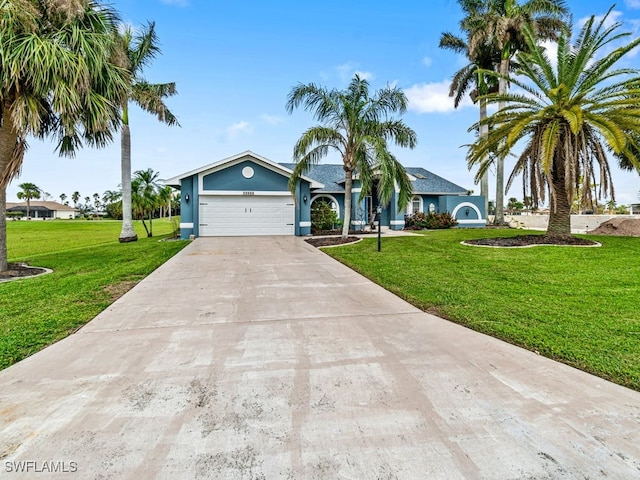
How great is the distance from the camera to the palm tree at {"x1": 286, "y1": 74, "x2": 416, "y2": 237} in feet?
41.6

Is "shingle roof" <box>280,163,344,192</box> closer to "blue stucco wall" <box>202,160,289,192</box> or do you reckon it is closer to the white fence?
"blue stucco wall" <box>202,160,289,192</box>

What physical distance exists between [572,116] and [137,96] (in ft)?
58.4

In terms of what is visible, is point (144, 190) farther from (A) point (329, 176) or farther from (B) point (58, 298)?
(B) point (58, 298)

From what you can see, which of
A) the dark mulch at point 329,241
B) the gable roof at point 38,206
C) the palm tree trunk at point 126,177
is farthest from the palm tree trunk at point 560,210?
the gable roof at point 38,206

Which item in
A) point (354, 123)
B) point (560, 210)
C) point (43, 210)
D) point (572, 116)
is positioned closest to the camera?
point (572, 116)

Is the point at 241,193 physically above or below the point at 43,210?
below

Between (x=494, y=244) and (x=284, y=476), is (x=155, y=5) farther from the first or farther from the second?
(x=284, y=476)

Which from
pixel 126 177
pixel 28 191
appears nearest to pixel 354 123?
pixel 126 177

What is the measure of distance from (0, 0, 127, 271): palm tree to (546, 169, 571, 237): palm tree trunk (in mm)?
13469

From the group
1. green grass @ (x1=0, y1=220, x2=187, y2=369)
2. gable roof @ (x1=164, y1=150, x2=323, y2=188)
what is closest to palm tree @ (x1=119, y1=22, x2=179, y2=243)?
gable roof @ (x1=164, y1=150, x2=323, y2=188)

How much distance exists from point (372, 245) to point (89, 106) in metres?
9.12

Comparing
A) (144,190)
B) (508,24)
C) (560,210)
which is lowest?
(560,210)

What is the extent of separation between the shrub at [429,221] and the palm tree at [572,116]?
8460mm

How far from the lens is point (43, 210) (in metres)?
77.1
